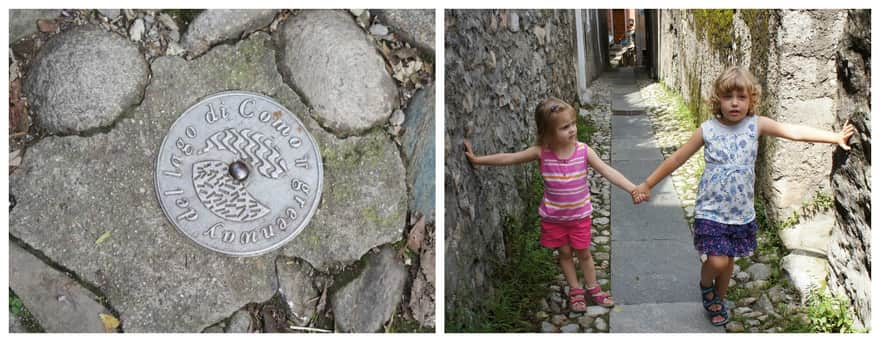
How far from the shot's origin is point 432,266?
254 centimetres

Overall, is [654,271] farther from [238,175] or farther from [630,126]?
[630,126]

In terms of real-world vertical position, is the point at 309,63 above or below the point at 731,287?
above

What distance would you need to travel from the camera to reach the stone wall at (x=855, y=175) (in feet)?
7.22

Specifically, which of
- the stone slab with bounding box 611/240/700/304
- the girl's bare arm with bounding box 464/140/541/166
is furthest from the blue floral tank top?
the girl's bare arm with bounding box 464/140/541/166

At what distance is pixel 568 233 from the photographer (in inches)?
103

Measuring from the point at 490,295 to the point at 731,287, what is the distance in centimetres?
105

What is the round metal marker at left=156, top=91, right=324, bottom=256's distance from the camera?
8.44 ft

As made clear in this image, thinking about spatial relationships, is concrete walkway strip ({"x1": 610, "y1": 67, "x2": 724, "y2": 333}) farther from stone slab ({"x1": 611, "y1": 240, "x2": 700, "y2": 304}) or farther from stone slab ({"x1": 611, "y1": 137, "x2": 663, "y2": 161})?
stone slab ({"x1": 611, "y1": 137, "x2": 663, "y2": 161})

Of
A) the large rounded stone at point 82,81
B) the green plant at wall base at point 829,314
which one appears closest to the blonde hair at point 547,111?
the green plant at wall base at point 829,314

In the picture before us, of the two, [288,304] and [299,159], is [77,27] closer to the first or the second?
[299,159]

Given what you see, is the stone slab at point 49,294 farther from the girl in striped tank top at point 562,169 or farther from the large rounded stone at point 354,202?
the girl in striped tank top at point 562,169

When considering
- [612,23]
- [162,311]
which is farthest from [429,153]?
[612,23]

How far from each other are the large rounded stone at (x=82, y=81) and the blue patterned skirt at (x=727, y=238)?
2.19 meters

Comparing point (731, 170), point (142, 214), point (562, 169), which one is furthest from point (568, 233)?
point (142, 214)
